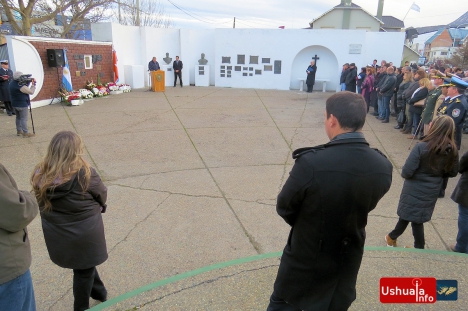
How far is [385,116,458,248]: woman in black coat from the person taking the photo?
355 cm

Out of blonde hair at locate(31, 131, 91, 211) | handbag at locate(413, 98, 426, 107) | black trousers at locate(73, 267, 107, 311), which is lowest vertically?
black trousers at locate(73, 267, 107, 311)

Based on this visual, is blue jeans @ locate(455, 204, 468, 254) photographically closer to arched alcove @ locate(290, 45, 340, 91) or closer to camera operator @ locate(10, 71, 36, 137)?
camera operator @ locate(10, 71, 36, 137)

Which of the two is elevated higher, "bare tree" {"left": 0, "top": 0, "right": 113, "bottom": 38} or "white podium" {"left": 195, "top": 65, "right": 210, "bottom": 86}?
"bare tree" {"left": 0, "top": 0, "right": 113, "bottom": 38}

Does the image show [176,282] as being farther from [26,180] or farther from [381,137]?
[381,137]

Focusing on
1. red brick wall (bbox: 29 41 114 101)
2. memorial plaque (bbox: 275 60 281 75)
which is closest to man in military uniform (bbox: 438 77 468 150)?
memorial plaque (bbox: 275 60 281 75)

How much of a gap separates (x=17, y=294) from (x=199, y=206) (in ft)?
9.96

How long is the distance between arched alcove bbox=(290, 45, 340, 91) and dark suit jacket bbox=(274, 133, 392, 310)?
1599 cm

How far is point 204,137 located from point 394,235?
540cm

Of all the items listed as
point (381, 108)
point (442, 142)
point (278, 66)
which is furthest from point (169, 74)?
point (442, 142)

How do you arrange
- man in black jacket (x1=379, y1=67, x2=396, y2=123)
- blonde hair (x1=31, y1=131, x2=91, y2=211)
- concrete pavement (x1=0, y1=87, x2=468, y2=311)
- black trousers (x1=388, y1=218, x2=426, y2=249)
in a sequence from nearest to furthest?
blonde hair (x1=31, y1=131, x2=91, y2=211), concrete pavement (x1=0, y1=87, x2=468, y2=311), black trousers (x1=388, y1=218, x2=426, y2=249), man in black jacket (x1=379, y1=67, x2=396, y2=123)

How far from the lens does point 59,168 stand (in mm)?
2531

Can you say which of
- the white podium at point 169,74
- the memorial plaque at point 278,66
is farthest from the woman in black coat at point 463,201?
the white podium at point 169,74

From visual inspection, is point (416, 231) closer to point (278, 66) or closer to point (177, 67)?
point (278, 66)

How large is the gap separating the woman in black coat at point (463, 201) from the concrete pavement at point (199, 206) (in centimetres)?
25
